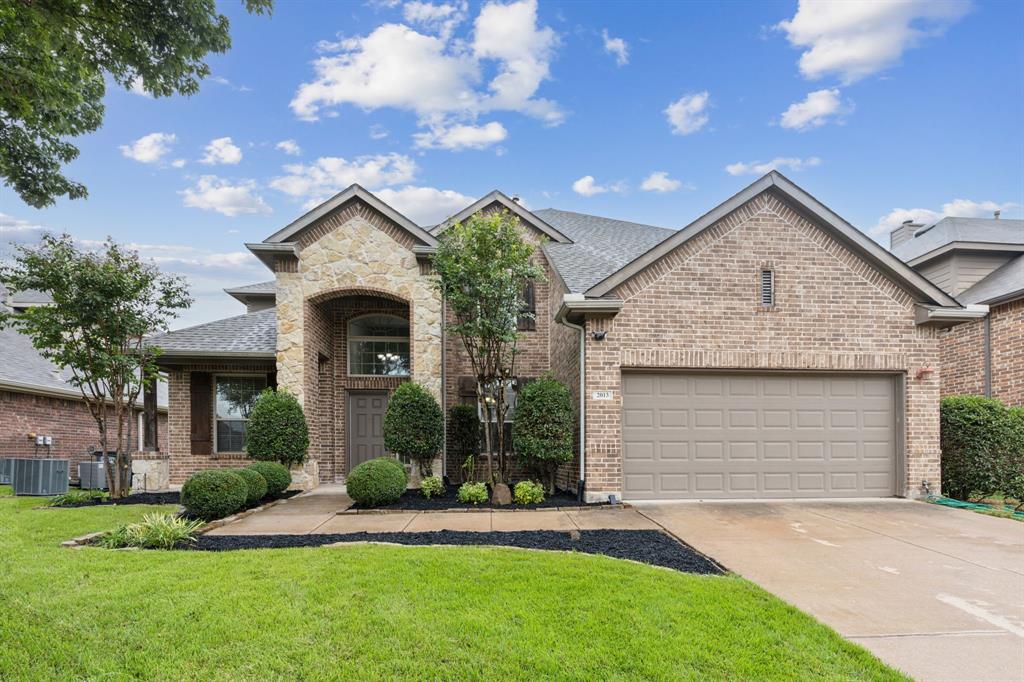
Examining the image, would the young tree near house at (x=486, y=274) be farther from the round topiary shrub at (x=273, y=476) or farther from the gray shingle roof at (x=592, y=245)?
the round topiary shrub at (x=273, y=476)

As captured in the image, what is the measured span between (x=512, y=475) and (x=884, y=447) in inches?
280

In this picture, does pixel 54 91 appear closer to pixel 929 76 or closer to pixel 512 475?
pixel 512 475

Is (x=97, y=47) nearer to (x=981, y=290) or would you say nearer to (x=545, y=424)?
(x=545, y=424)

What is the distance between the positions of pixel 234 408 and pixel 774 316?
11356mm

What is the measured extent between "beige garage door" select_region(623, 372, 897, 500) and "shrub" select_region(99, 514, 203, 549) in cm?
647

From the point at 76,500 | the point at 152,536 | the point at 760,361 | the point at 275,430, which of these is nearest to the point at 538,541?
the point at 152,536

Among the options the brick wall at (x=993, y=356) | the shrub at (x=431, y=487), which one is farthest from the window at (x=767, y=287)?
the shrub at (x=431, y=487)

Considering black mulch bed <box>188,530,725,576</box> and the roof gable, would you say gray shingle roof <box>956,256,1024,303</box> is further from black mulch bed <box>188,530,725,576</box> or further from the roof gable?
black mulch bed <box>188,530,725,576</box>

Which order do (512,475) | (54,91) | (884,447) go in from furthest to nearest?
(512,475), (884,447), (54,91)

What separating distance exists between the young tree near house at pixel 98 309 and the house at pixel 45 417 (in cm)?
151

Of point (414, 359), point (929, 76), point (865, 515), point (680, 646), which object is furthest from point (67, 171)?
point (929, 76)

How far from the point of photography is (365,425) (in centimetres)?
1277

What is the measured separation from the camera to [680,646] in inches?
136

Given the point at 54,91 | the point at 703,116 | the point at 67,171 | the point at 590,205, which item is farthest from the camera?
the point at 590,205
